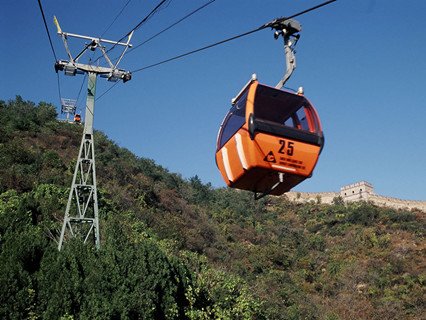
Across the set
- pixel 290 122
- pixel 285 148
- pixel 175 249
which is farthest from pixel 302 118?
pixel 175 249

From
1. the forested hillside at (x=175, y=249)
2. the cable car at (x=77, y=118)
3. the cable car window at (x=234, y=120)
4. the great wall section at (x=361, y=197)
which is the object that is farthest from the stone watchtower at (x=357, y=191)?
the cable car window at (x=234, y=120)

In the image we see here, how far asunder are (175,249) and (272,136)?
19287 mm

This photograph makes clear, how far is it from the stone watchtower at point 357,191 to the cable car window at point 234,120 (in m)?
64.4

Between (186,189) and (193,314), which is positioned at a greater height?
(186,189)

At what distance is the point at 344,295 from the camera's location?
32125mm

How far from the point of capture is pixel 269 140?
6.79 metres

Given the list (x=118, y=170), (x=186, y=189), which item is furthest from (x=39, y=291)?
(x=186, y=189)

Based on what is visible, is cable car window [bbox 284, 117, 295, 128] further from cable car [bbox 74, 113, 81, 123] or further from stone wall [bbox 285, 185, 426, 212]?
stone wall [bbox 285, 185, 426, 212]

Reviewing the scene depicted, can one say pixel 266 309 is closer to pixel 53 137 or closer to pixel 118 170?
pixel 118 170

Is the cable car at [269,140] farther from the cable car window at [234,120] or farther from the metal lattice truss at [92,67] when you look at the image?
the metal lattice truss at [92,67]

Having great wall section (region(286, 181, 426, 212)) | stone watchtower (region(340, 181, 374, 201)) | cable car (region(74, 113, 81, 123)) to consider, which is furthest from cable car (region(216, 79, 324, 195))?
stone watchtower (region(340, 181, 374, 201))

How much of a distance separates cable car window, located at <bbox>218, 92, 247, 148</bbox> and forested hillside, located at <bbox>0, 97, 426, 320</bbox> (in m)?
7.36

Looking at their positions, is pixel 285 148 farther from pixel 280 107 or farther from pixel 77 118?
pixel 77 118

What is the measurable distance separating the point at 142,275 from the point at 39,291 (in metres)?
3.12
